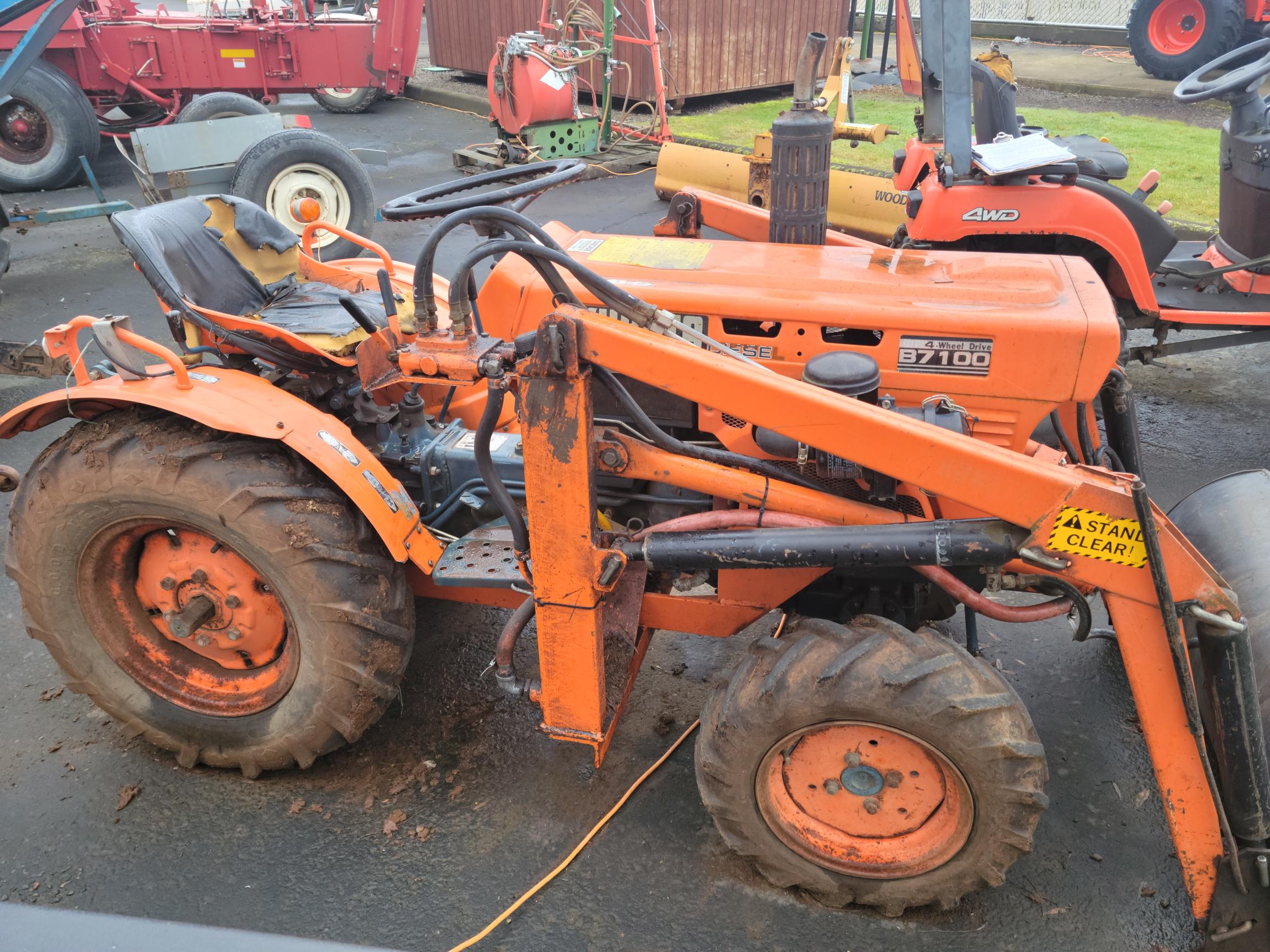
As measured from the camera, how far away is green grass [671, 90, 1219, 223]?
26.0 ft

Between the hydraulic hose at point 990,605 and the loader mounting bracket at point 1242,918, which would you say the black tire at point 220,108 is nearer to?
the hydraulic hose at point 990,605

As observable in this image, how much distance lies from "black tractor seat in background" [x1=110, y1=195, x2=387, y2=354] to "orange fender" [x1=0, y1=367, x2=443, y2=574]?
355mm

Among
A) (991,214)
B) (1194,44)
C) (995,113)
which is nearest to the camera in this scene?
(991,214)

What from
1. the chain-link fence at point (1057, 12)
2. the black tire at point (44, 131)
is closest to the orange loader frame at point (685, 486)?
the black tire at point (44, 131)

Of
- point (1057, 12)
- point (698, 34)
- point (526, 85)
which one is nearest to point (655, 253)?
point (526, 85)

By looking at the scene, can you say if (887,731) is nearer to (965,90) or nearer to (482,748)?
(482,748)

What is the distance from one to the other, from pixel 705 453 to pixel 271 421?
1111 mm

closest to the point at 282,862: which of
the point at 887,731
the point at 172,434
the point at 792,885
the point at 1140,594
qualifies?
the point at 172,434

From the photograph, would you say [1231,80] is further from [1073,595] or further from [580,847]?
[580,847]

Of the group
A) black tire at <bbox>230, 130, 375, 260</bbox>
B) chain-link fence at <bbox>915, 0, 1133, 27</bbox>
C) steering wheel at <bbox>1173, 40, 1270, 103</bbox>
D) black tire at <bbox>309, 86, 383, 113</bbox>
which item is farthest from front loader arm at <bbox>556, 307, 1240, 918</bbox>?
chain-link fence at <bbox>915, 0, 1133, 27</bbox>

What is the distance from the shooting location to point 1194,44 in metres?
12.4

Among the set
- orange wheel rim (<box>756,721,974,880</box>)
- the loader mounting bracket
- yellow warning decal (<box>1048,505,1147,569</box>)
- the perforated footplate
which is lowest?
the loader mounting bracket

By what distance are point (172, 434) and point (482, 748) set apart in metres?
1.24

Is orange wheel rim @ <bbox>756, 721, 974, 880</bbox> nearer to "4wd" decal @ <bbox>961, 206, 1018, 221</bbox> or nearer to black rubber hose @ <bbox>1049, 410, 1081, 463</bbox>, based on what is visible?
black rubber hose @ <bbox>1049, 410, 1081, 463</bbox>
